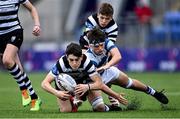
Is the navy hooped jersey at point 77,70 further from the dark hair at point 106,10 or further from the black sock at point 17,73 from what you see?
the dark hair at point 106,10

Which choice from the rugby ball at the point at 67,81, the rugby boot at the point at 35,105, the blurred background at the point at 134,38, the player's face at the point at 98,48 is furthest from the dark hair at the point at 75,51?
the blurred background at the point at 134,38

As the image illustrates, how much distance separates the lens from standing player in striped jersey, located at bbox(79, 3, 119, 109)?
1409 cm

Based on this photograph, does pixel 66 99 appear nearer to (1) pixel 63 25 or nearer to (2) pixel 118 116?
(2) pixel 118 116

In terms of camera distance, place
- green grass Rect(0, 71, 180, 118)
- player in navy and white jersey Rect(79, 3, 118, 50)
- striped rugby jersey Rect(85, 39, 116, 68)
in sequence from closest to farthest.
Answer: green grass Rect(0, 71, 180, 118) → striped rugby jersey Rect(85, 39, 116, 68) → player in navy and white jersey Rect(79, 3, 118, 50)

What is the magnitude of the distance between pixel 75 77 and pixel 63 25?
20.5m

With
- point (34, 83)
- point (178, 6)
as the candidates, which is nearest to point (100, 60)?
point (34, 83)

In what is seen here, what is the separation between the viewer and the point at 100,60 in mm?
13945

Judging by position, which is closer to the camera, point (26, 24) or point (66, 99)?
point (66, 99)

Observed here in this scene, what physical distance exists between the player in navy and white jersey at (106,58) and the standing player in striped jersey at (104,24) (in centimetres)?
48

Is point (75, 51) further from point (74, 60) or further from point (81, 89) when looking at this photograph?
point (81, 89)

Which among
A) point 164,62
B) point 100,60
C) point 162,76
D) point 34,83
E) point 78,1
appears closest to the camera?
point 100,60

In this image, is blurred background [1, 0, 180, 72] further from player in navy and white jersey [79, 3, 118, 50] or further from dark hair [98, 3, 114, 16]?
dark hair [98, 3, 114, 16]

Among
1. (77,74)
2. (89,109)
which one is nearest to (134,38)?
(89,109)

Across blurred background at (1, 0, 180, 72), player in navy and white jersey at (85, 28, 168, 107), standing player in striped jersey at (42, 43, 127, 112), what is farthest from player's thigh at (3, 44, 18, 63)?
blurred background at (1, 0, 180, 72)
